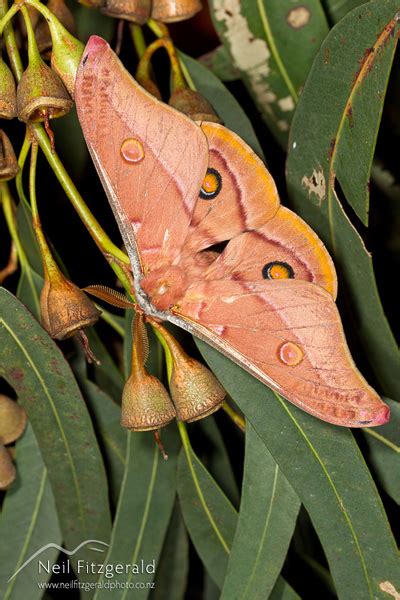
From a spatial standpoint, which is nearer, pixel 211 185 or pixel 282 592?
pixel 211 185

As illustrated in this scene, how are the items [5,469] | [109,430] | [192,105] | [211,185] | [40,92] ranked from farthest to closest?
[109,430]
[5,469]
[192,105]
[211,185]
[40,92]

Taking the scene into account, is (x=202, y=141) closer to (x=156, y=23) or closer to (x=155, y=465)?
Result: (x=156, y=23)

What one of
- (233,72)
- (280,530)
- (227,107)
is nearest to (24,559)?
(280,530)

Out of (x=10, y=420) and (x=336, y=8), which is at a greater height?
(x=336, y=8)

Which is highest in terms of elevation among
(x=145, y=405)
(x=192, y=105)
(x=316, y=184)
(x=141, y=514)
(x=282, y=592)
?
(x=192, y=105)

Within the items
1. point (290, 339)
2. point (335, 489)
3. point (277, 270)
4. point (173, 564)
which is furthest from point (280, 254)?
point (173, 564)

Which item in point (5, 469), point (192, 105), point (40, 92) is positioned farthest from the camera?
point (5, 469)

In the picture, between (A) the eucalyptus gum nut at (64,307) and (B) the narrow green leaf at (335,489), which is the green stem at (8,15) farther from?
(B) the narrow green leaf at (335,489)

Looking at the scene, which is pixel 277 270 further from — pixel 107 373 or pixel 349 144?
pixel 107 373
